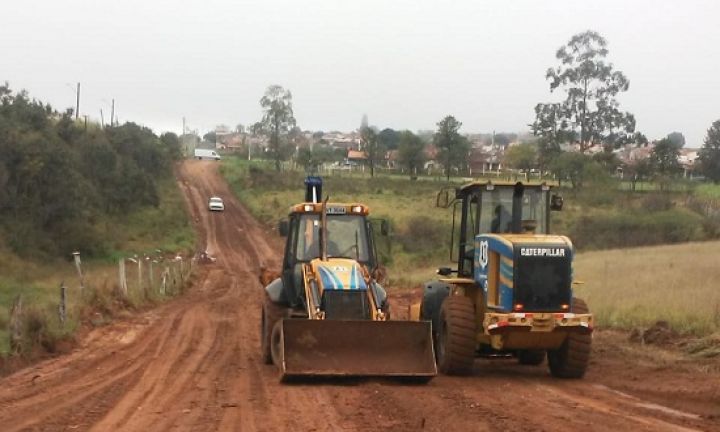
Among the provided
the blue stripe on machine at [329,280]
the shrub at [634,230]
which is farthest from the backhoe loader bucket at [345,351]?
the shrub at [634,230]

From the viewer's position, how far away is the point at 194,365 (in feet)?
47.5

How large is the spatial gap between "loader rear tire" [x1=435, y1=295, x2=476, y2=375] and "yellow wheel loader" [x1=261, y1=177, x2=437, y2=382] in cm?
53

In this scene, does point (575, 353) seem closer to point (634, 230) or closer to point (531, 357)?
point (531, 357)

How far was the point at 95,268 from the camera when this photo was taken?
1572 inches

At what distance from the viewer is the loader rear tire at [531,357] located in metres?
14.1

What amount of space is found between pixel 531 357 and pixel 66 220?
32.7 m

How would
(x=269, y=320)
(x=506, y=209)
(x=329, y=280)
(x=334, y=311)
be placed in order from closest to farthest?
(x=334, y=311), (x=329, y=280), (x=506, y=209), (x=269, y=320)

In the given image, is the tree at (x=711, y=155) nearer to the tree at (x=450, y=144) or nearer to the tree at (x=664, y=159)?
the tree at (x=664, y=159)

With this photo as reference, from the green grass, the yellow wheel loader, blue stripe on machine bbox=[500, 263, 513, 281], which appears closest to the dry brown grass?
blue stripe on machine bbox=[500, 263, 513, 281]

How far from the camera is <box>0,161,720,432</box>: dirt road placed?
30.4 ft

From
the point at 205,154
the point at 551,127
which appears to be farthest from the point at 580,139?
the point at 205,154

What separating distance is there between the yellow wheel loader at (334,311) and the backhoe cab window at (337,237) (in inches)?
0.6

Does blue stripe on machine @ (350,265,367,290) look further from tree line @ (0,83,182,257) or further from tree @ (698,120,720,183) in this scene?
tree @ (698,120,720,183)

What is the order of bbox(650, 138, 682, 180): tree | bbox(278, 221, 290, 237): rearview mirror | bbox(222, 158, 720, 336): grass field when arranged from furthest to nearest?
bbox(650, 138, 682, 180): tree < bbox(222, 158, 720, 336): grass field < bbox(278, 221, 290, 237): rearview mirror
